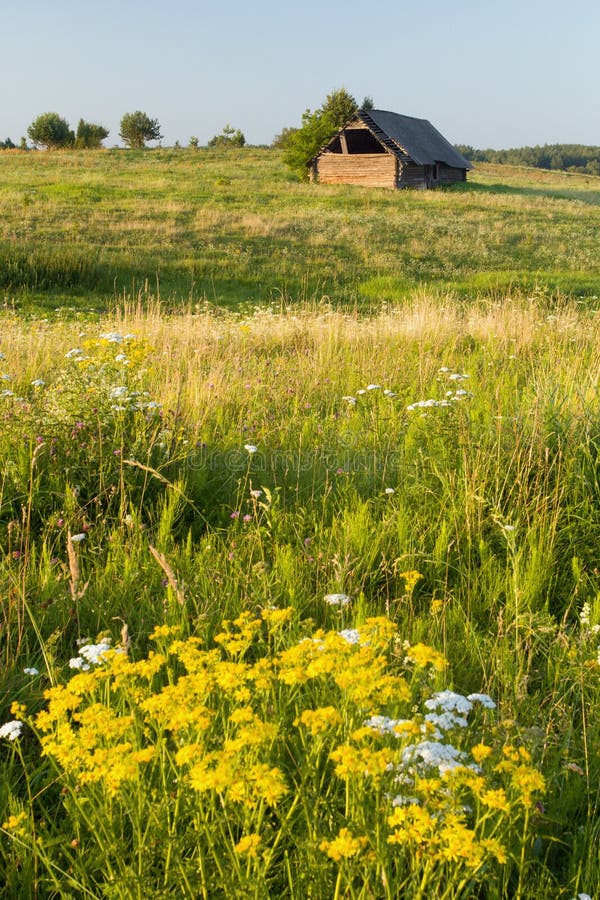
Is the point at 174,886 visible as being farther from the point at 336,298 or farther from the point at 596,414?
the point at 336,298

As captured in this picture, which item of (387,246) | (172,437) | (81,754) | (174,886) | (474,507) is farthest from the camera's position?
(387,246)

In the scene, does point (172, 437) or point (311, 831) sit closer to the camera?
point (311, 831)

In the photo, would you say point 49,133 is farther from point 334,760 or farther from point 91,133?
point 334,760

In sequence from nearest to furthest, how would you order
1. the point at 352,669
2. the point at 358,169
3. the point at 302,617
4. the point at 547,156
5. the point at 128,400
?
the point at 352,669
the point at 302,617
the point at 128,400
the point at 358,169
the point at 547,156

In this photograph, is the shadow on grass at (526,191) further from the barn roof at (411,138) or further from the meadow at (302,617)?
the meadow at (302,617)

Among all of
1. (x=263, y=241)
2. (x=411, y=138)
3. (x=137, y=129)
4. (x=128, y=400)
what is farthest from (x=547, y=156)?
(x=128, y=400)

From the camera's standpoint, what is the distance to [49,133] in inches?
2504

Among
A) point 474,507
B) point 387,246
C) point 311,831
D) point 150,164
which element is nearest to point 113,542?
point 474,507

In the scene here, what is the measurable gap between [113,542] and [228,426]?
1.94 m

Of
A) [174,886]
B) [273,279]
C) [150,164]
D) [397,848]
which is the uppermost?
[150,164]

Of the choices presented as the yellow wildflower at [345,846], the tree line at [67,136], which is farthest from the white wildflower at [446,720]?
the tree line at [67,136]

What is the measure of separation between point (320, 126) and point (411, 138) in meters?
5.61

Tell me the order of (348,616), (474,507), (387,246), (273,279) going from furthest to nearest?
(387,246) → (273,279) → (474,507) → (348,616)

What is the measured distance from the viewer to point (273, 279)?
17.3 metres
